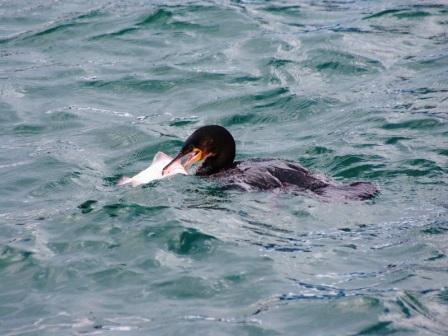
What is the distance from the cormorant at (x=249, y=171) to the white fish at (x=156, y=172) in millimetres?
60

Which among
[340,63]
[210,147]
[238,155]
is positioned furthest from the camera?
[340,63]

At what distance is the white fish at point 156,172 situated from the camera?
851 cm

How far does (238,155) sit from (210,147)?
3.20 feet

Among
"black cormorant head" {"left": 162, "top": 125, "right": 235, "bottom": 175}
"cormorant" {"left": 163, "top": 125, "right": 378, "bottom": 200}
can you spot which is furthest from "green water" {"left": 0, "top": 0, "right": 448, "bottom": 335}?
Result: "black cormorant head" {"left": 162, "top": 125, "right": 235, "bottom": 175}

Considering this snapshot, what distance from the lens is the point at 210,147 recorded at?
29.2 feet

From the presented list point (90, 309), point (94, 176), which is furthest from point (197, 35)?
point (90, 309)

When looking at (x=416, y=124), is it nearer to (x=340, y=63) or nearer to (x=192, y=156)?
(x=340, y=63)

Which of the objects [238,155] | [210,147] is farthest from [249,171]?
[238,155]

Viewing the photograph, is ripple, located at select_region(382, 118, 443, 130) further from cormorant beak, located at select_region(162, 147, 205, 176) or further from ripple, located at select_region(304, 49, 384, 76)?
cormorant beak, located at select_region(162, 147, 205, 176)

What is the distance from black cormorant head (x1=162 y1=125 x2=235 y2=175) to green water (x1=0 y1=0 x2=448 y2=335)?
294mm

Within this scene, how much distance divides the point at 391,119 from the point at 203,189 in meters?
2.73

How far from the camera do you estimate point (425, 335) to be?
5.96 metres

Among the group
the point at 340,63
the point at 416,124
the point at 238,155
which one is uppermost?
the point at 340,63

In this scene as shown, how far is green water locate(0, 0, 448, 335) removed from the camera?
6.52 m
